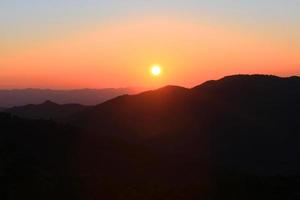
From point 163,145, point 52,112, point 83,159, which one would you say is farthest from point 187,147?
point 52,112

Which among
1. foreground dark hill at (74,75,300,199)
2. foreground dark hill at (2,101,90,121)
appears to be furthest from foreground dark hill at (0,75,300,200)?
foreground dark hill at (2,101,90,121)

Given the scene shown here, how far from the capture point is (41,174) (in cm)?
1753

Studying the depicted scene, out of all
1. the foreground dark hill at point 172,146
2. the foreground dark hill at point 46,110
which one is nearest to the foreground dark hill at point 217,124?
the foreground dark hill at point 172,146

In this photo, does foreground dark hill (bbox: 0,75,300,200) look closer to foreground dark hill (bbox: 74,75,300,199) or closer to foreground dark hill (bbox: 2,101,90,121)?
foreground dark hill (bbox: 74,75,300,199)

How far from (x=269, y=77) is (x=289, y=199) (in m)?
41.5

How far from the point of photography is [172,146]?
124 ft

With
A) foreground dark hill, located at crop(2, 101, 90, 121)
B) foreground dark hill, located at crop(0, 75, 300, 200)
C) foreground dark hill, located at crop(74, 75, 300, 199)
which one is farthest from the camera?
foreground dark hill, located at crop(2, 101, 90, 121)

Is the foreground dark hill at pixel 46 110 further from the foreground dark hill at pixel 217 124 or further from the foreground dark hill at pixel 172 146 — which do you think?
the foreground dark hill at pixel 172 146

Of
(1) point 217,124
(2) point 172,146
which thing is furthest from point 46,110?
(2) point 172,146

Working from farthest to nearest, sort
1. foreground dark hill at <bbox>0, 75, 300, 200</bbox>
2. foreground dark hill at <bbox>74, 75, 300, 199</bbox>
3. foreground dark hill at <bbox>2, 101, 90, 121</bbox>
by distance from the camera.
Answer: foreground dark hill at <bbox>2, 101, 90, 121</bbox>, foreground dark hill at <bbox>74, 75, 300, 199</bbox>, foreground dark hill at <bbox>0, 75, 300, 200</bbox>

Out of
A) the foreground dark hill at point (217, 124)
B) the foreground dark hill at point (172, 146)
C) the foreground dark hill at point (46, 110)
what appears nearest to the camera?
the foreground dark hill at point (172, 146)

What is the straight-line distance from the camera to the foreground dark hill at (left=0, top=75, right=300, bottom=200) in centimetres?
1708

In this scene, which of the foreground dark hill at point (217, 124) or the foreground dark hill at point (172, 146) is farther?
the foreground dark hill at point (217, 124)

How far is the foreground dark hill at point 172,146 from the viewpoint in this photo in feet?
56.0
